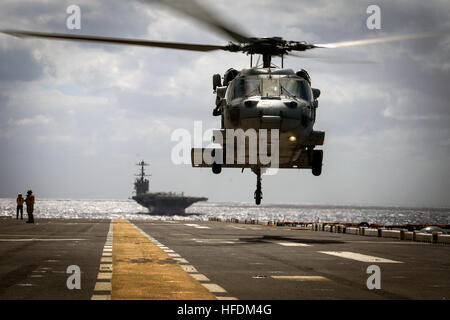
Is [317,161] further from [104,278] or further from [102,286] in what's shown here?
[102,286]

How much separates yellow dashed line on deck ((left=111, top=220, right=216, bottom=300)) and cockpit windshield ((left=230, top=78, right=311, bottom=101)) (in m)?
9.21

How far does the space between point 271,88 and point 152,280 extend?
14.4 meters

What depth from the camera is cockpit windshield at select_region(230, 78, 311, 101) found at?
80.9 ft

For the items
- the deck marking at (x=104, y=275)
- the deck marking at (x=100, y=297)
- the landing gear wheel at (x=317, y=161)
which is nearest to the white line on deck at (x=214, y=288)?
the deck marking at (x=100, y=297)

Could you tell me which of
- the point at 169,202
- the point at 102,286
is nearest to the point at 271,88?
the point at 102,286

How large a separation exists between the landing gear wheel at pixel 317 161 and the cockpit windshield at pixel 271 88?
3.21 metres

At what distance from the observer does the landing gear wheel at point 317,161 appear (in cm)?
2759

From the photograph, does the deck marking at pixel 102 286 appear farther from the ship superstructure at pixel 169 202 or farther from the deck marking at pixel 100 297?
the ship superstructure at pixel 169 202

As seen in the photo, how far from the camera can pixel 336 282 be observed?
11750 millimetres

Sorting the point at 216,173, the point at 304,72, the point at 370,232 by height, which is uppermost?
the point at 304,72
